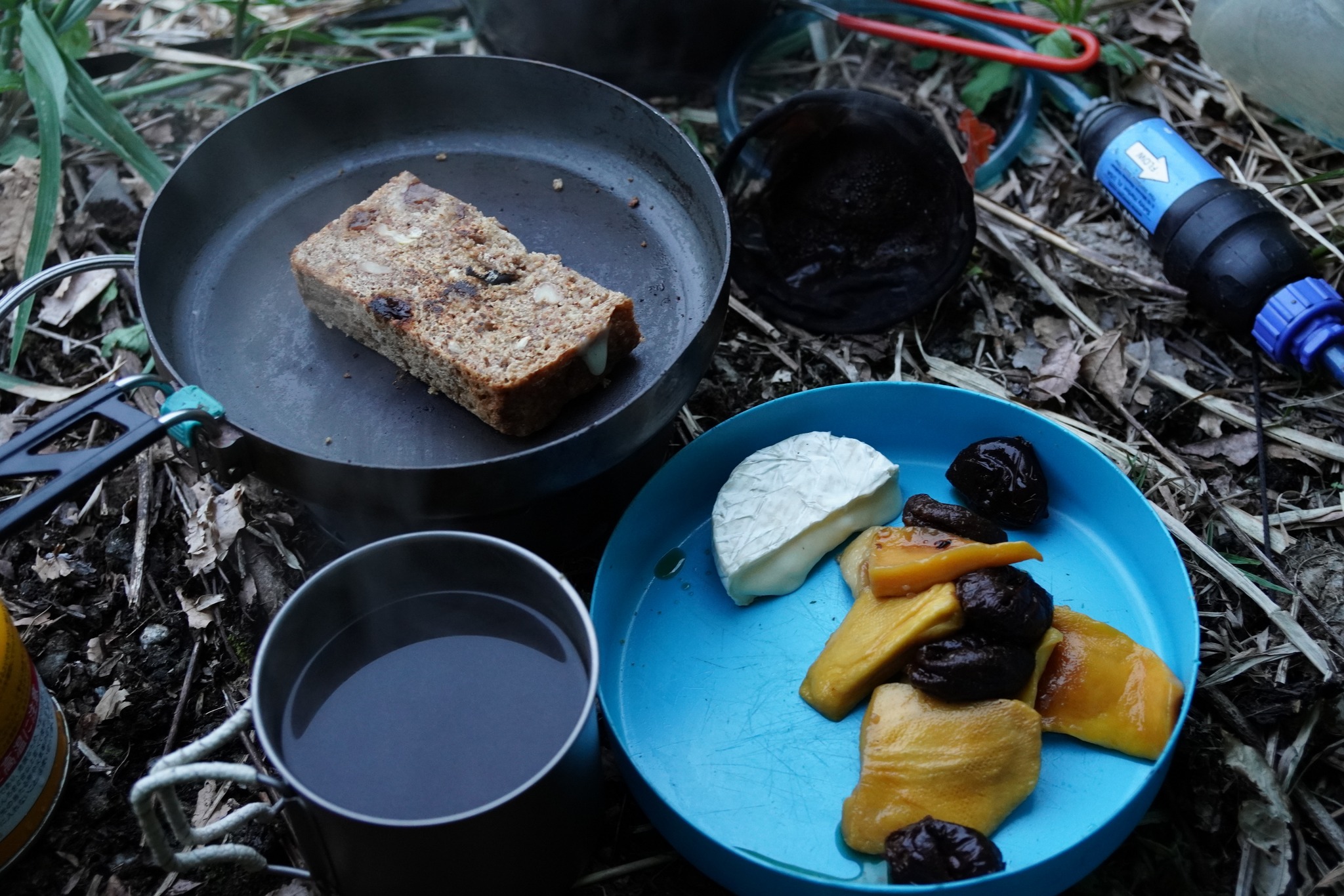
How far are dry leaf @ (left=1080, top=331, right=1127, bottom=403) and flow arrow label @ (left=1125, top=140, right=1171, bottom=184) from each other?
45cm

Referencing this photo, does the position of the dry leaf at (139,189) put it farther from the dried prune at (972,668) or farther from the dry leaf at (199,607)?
the dried prune at (972,668)

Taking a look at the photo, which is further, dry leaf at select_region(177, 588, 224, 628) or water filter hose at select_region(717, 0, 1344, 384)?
water filter hose at select_region(717, 0, 1344, 384)

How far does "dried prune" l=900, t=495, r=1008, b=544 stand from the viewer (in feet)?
7.22

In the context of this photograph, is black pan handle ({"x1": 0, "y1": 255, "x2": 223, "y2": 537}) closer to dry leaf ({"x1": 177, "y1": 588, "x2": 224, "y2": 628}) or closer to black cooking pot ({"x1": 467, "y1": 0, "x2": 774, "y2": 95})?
dry leaf ({"x1": 177, "y1": 588, "x2": 224, "y2": 628})

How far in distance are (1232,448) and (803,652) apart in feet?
4.52

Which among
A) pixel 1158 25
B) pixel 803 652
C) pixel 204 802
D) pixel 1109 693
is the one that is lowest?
pixel 204 802

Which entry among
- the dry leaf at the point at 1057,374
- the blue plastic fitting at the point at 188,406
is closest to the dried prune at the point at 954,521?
the dry leaf at the point at 1057,374

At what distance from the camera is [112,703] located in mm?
2232

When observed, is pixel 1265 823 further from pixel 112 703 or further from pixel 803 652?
pixel 112 703

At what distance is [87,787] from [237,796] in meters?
0.29

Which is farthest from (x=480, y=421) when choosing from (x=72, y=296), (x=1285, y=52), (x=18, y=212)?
(x=1285, y=52)

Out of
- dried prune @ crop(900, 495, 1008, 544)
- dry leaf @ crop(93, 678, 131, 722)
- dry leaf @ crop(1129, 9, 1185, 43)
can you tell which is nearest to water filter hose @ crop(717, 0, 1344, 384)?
dry leaf @ crop(1129, 9, 1185, 43)

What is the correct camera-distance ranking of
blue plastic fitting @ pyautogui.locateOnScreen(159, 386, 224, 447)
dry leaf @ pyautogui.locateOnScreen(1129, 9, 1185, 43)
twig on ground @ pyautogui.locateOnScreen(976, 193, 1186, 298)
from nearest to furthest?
1. blue plastic fitting @ pyautogui.locateOnScreen(159, 386, 224, 447)
2. twig on ground @ pyautogui.locateOnScreen(976, 193, 1186, 298)
3. dry leaf @ pyautogui.locateOnScreen(1129, 9, 1185, 43)

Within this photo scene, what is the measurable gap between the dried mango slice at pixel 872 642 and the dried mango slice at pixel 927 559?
0.03 metres
